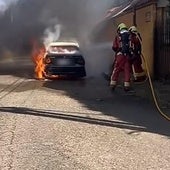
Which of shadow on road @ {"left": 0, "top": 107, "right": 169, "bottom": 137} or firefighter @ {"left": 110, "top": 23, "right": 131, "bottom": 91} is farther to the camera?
firefighter @ {"left": 110, "top": 23, "right": 131, "bottom": 91}

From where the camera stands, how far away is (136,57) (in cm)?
1606

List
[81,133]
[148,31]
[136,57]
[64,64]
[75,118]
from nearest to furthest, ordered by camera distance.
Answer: [81,133], [75,118], [136,57], [148,31], [64,64]

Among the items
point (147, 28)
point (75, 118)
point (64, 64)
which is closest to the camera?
point (75, 118)

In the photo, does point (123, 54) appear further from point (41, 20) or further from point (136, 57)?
point (41, 20)

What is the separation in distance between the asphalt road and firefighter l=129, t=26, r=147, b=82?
1825 mm

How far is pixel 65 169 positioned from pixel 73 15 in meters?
29.6

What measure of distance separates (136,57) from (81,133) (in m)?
7.68

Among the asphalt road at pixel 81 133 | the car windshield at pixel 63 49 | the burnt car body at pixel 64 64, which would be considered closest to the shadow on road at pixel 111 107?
the asphalt road at pixel 81 133

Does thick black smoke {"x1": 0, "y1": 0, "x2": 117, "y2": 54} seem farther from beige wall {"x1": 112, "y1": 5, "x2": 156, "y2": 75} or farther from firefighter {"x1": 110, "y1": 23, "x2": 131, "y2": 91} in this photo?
firefighter {"x1": 110, "y1": 23, "x2": 131, "y2": 91}

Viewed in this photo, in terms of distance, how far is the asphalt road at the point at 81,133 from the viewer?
684 centimetres

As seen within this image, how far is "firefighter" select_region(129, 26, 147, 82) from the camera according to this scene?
15516mm

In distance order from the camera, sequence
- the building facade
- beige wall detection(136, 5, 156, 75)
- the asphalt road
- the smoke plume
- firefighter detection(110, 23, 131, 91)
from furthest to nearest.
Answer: the smoke plume, beige wall detection(136, 5, 156, 75), the building facade, firefighter detection(110, 23, 131, 91), the asphalt road

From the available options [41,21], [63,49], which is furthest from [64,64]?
[41,21]

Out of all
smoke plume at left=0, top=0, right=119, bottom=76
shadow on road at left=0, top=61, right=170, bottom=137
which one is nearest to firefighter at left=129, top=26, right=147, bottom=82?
shadow on road at left=0, top=61, right=170, bottom=137
